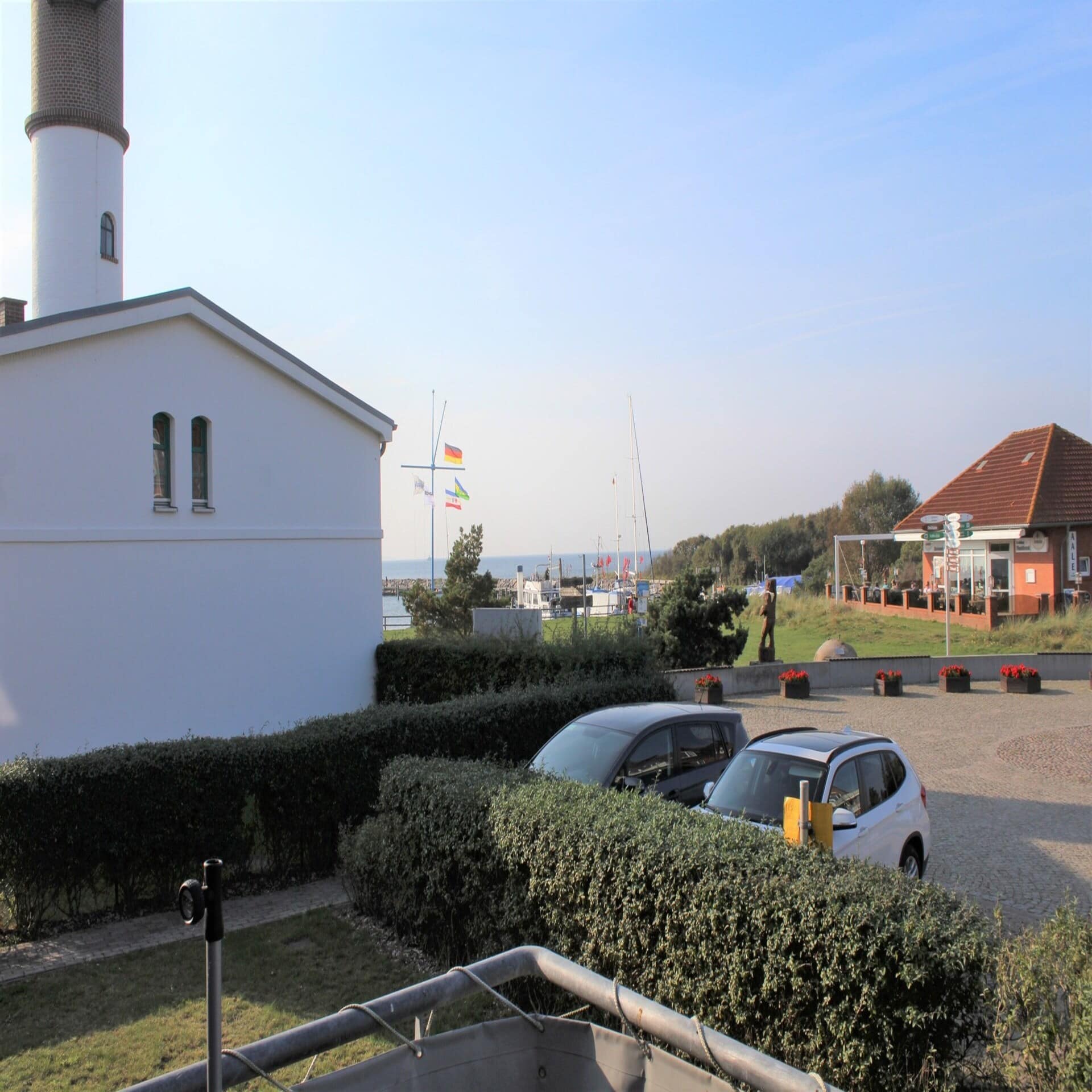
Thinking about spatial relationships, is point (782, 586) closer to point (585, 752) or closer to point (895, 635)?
point (895, 635)

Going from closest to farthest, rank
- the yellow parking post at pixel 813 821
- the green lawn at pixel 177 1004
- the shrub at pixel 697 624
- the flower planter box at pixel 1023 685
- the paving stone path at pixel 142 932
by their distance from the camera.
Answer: the green lawn at pixel 177 1004 → the yellow parking post at pixel 813 821 → the paving stone path at pixel 142 932 → the flower planter box at pixel 1023 685 → the shrub at pixel 697 624

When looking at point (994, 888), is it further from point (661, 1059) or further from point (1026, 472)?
point (1026, 472)

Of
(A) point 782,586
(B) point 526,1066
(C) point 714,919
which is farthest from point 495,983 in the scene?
(A) point 782,586

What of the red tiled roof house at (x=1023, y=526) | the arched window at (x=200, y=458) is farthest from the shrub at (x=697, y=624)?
the arched window at (x=200, y=458)

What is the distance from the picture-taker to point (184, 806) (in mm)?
9078

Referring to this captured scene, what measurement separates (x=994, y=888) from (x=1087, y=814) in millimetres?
4094

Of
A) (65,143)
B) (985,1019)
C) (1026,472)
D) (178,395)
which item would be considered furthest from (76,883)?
(1026,472)

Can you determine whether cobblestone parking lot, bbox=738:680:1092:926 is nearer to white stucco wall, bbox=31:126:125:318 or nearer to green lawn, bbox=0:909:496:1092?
green lawn, bbox=0:909:496:1092

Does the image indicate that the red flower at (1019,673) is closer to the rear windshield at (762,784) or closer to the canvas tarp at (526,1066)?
the rear windshield at (762,784)

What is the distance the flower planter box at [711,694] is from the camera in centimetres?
2200

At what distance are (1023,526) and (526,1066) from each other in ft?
128

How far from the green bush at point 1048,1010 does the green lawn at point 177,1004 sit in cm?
362

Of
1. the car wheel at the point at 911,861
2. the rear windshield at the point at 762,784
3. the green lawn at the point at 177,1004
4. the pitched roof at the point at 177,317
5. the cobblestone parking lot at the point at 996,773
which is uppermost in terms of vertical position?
the pitched roof at the point at 177,317

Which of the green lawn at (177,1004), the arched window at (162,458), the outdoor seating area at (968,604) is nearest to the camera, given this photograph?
the green lawn at (177,1004)
